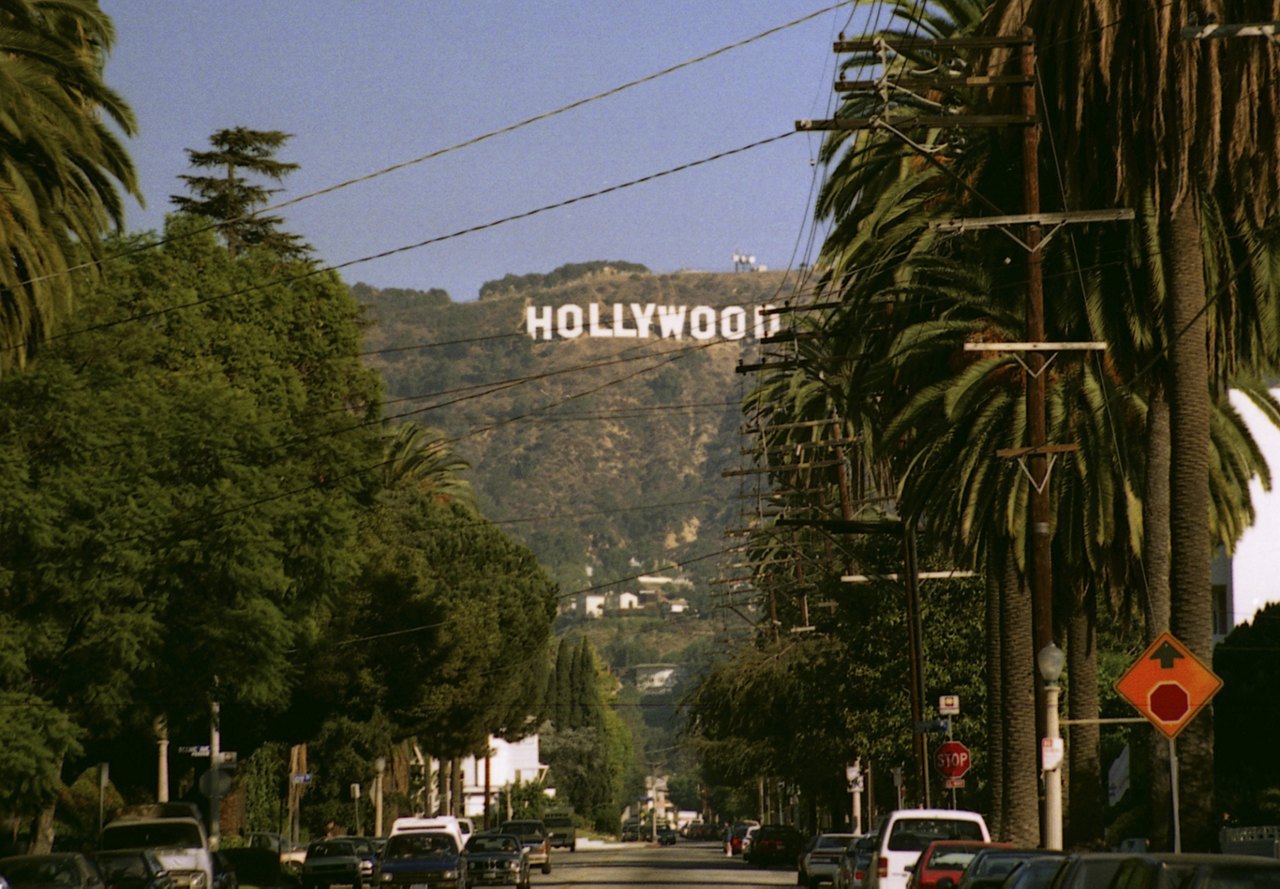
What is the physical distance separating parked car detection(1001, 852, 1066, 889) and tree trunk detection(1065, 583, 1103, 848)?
1765cm

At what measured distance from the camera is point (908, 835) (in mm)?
32906

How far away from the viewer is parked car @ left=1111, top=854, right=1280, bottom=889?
1216cm

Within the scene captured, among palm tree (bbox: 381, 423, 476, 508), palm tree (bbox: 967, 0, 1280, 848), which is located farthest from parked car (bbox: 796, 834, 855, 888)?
palm tree (bbox: 381, 423, 476, 508)

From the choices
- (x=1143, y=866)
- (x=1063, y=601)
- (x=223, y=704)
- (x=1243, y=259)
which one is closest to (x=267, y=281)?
(x=223, y=704)

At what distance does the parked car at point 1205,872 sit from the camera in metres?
12.2

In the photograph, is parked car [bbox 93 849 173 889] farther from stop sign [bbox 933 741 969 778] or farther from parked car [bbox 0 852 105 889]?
stop sign [bbox 933 741 969 778]

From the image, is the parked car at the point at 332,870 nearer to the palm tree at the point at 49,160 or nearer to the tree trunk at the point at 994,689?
the tree trunk at the point at 994,689

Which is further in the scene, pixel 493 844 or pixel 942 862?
pixel 493 844

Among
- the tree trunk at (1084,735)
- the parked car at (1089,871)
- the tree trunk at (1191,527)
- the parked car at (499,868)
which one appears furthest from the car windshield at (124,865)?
the parked car at (1089,871)

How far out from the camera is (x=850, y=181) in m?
42.1

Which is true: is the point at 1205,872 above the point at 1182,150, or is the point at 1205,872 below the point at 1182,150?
below

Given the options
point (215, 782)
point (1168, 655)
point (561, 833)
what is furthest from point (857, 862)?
point (561, 833)

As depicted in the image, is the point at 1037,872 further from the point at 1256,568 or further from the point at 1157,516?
the point at 1256,568

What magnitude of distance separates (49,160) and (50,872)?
11190 mm
